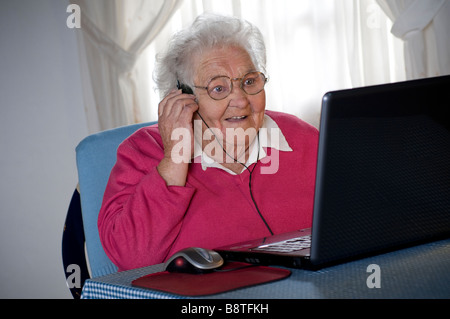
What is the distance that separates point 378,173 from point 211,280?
0.27 metres

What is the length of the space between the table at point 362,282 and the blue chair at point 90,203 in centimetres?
49

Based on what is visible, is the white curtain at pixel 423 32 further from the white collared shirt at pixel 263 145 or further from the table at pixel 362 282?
the table at pixel 362 282

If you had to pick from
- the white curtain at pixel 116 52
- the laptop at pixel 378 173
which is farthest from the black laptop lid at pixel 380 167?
the white curtain at pixel 116 52

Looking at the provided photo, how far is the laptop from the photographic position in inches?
28.8

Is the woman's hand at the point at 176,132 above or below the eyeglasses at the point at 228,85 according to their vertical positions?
below

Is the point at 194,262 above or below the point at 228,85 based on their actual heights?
below

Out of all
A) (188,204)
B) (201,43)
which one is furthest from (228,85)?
(188,204)

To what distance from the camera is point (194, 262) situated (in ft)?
2.74

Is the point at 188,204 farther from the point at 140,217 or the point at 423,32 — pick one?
the point at 423,32

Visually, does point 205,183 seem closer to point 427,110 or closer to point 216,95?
point 216,95

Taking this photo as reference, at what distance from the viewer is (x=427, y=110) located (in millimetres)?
793

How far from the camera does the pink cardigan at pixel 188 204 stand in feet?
4.18

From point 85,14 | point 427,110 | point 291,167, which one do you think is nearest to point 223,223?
point 291,167
